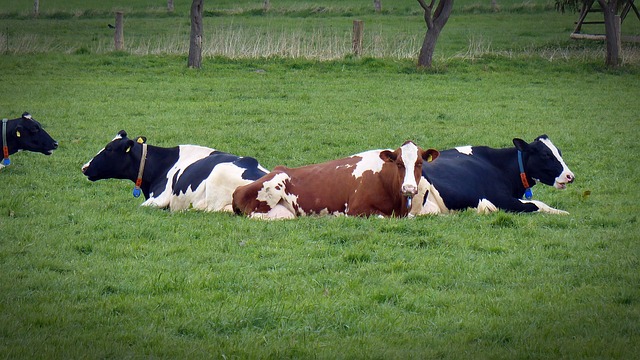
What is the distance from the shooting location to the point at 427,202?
12055mm

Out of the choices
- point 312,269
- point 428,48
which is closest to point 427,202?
point 312,269

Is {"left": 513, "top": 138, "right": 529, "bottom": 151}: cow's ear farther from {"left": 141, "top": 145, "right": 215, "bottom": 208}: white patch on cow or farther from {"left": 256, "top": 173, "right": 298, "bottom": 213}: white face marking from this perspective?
{"left": 141, "top": 145, "right": 215, "bottom": 208}: white patch on cow

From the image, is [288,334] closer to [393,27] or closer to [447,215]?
[447,215]

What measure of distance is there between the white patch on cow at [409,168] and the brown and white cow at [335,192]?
8.9 inches

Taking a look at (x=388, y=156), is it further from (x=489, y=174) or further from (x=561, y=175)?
(x=561, y=175)

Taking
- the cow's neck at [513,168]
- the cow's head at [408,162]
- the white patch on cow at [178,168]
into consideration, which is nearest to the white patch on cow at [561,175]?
the cow's neck at [513,168]

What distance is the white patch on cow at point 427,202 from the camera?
11875 mm

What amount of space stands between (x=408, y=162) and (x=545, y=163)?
2436 mm

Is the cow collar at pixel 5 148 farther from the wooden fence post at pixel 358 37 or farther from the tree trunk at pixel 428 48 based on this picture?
the wooden fence post at pixel 358 37

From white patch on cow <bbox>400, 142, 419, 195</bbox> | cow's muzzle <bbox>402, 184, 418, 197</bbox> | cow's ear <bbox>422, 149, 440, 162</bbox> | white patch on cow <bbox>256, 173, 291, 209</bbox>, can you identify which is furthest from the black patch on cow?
white patch on cow <bbox>256, 173, 291, 209</bbox>

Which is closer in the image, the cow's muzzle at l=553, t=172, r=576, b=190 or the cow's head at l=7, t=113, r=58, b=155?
the cow's muzzle at l=553, t=172, r=576, b=190

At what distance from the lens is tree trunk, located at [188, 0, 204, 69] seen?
28.9 metres

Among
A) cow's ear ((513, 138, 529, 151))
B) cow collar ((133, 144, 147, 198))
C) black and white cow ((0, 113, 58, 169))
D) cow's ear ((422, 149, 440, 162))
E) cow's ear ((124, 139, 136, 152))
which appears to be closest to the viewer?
cow's ear ((422, 149, 440, 162))

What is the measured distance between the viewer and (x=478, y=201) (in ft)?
40.4
